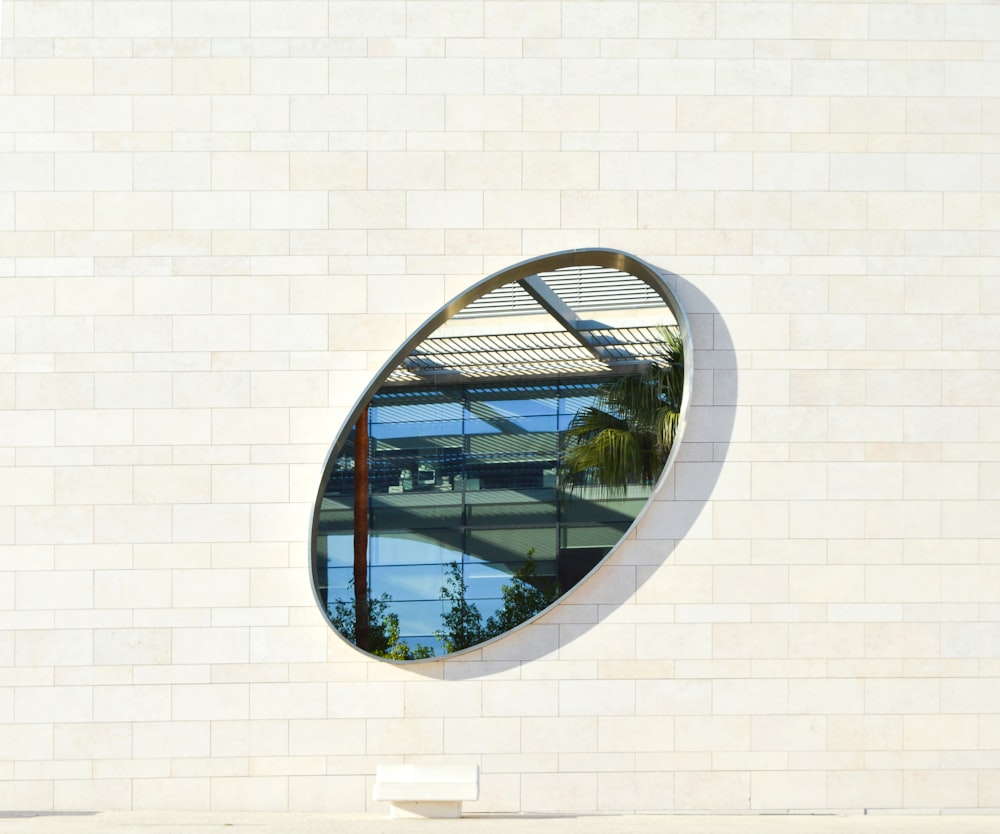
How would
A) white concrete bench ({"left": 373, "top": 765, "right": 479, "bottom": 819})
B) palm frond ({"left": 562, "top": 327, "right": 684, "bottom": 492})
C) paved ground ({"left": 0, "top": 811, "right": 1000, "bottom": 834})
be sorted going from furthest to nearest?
palm frond ({"left": 562, "top": 327, "right": 684, "bottom": 492}) < white concrete bench ({"left": 373, "top": 765, "right": 479, "bottom": 819}) < paved ground ({"left": 0, "top": 811, "right": 1000, "bottom": 834})

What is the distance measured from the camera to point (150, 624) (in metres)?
9.41

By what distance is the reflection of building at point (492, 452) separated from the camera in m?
9.45

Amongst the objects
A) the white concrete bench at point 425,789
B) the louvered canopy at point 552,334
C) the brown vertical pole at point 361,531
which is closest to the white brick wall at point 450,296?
the brown vertical pole at point 361,531

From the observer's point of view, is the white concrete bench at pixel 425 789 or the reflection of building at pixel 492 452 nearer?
the white concrete bench at pixel 425 789

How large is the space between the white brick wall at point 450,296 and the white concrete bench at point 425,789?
385 mm

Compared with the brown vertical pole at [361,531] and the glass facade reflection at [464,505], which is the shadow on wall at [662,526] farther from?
the brown vertical pole at [361,531]

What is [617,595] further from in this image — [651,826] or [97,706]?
[97,706]

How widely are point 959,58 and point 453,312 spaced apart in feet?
15.0

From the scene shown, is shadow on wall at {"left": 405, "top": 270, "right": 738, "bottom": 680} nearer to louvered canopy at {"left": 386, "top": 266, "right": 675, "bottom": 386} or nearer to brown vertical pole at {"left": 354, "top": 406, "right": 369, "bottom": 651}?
louvered canopy at {"left": 386, "top": 266, "right": 675, "bottom": 386}

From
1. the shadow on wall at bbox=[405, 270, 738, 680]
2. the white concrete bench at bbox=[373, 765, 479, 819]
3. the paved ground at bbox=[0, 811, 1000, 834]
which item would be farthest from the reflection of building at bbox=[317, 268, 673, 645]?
the paved ground at bbox=[0, 811, 1000, 834]

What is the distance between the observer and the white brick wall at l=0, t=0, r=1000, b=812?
30.7 feet

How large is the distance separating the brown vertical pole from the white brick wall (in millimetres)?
175

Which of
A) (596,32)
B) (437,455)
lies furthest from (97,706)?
(596,32)

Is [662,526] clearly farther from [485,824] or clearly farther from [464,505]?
[485,824]
